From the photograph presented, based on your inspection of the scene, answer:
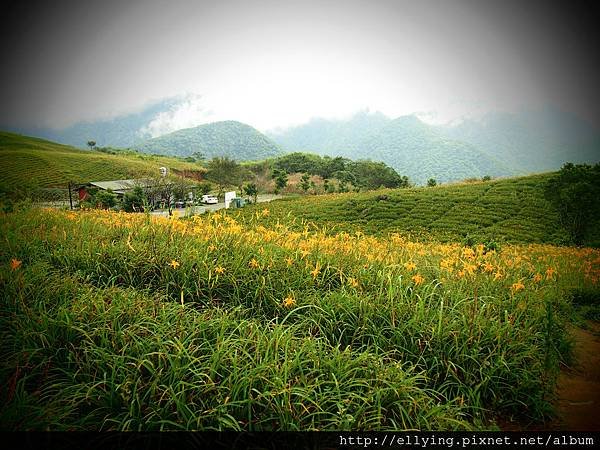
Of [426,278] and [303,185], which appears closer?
[426,278]

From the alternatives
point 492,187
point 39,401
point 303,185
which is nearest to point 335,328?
point 39,401

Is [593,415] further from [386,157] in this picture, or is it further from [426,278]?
[386,157]

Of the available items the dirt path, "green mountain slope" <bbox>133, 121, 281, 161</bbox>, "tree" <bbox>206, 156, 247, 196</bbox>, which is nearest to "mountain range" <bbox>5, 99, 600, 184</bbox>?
"green mountain slope" <bbox>133, 121, 281, 161</bbox>

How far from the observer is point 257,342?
222 centimetres

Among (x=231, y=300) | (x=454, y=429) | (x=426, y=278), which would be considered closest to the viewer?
(x=454, y=429)

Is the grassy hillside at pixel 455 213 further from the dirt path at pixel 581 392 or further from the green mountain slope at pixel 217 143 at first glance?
the green mountain slope at pixel 217 143

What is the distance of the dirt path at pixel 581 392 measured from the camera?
204 cm

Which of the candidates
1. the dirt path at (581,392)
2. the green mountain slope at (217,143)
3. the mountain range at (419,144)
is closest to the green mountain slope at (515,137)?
the mountain range at (419,144)

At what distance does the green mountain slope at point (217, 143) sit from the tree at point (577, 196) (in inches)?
5772

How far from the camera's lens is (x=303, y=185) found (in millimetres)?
46406

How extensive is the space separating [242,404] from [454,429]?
1.23m

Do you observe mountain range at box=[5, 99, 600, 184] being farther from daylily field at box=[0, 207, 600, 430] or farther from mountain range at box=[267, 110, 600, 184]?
daylily field at box=[0, 207, 600, 430]

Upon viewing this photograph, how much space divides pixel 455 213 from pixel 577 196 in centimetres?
925

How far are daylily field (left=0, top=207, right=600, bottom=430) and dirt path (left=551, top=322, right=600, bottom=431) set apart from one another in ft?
0.38
